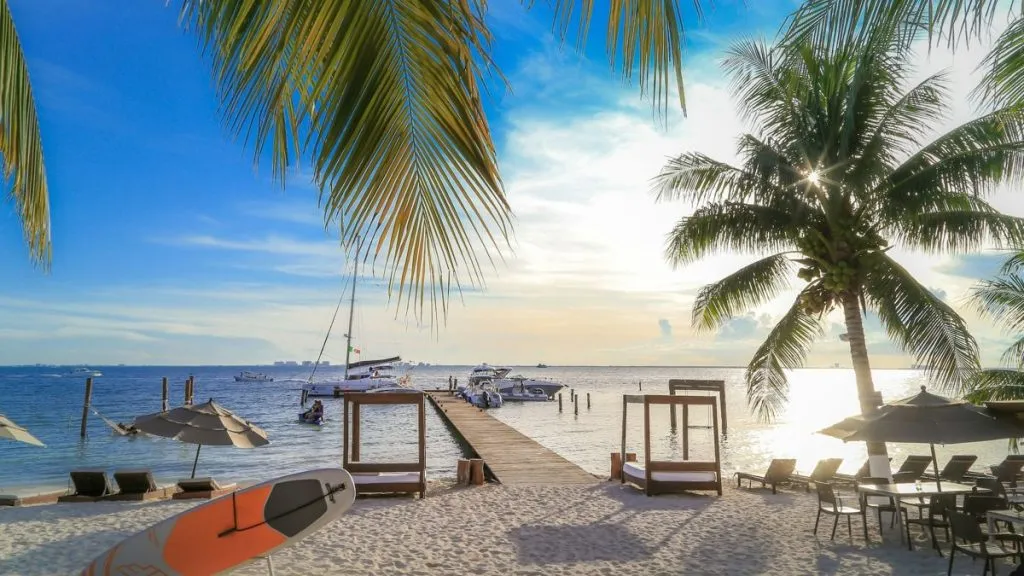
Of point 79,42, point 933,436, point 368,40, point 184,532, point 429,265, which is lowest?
point 184,532

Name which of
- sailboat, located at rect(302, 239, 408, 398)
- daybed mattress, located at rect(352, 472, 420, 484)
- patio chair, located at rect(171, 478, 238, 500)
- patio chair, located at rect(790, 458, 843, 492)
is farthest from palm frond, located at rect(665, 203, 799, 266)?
sailboat, located at rect(302, 239, 408, 398)

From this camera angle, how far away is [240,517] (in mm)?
6250

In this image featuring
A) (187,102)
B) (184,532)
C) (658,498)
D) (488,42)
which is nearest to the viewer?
(488,42)

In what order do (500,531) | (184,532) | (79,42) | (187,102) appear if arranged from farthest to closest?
(500,531)
(184,532)
(79,42)
(187,102)

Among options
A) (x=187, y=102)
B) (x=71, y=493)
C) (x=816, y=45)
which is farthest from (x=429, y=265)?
(x=71, y=493)

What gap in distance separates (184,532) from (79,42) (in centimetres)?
462

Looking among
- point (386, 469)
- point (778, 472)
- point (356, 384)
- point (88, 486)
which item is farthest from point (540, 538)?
point (356, 384)

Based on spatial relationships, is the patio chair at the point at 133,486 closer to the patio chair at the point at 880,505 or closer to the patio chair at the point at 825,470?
the patio chair at the point at 880,505

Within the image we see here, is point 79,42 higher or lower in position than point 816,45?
higher

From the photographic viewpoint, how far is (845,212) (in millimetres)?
12578

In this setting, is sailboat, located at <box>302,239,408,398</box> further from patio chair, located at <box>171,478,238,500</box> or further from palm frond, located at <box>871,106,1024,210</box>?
palm frond, located at <box>871,106,1024,210</box>

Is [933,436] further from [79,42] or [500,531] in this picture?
[79,42]

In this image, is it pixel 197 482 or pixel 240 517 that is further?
pixel 197 482

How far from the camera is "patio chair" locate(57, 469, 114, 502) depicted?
12.9 m
